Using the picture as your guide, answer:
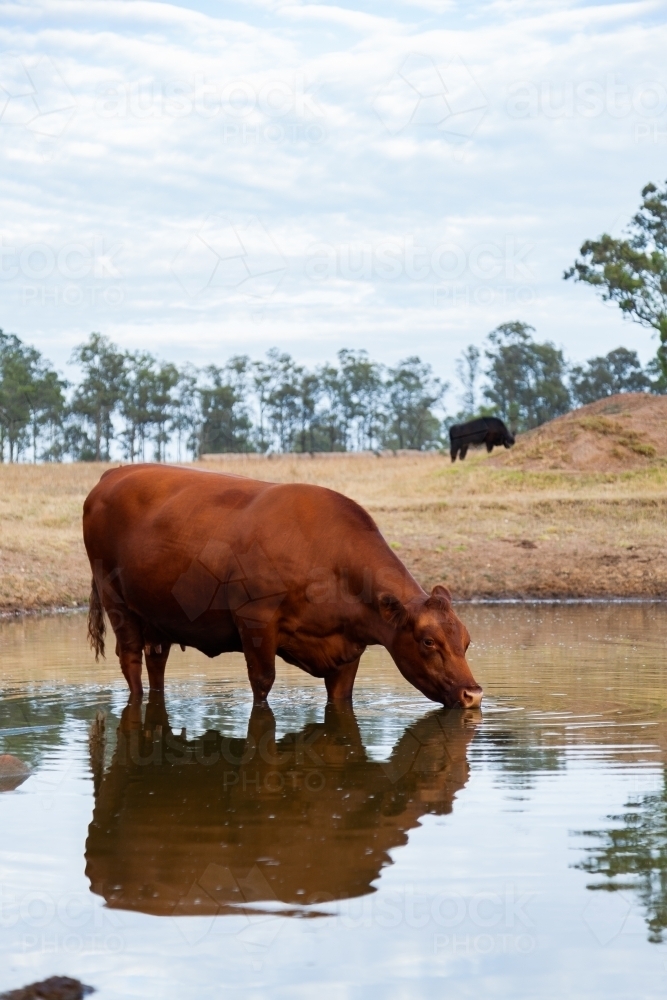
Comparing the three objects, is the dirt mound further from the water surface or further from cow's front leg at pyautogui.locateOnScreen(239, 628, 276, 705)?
cow's front leg at pyautogui.locateOnScreen(239, 628, 276, 705)

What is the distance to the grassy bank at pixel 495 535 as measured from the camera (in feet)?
62.4

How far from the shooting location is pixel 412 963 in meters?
4.32


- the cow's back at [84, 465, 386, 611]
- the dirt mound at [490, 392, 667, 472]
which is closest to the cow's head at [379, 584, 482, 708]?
the cow's back at [84, 465, 386, 611]

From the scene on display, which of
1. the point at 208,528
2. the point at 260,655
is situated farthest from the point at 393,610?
the point at 208,528

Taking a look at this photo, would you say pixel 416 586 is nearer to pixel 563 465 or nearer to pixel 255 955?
pixel 255 955

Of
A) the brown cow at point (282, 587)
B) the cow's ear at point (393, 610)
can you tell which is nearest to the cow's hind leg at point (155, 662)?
the brown cow at point (282, 587)

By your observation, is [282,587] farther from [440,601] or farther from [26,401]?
[26,401]

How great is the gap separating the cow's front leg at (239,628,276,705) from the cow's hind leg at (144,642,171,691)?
1.39 metres

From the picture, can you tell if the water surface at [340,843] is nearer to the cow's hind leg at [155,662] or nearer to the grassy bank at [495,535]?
the cow's hind leg at [155,662]

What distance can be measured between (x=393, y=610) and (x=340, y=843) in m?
3.35

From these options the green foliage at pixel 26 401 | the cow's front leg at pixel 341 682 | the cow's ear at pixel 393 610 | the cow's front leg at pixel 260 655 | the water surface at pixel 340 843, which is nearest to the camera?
the water surface at pixel 340 843

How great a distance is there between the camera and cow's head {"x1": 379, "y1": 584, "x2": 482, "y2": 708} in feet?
28.9

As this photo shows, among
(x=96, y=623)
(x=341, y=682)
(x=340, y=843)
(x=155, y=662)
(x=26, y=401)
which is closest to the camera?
(x=340, y=843)

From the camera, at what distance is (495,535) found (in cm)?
2192
